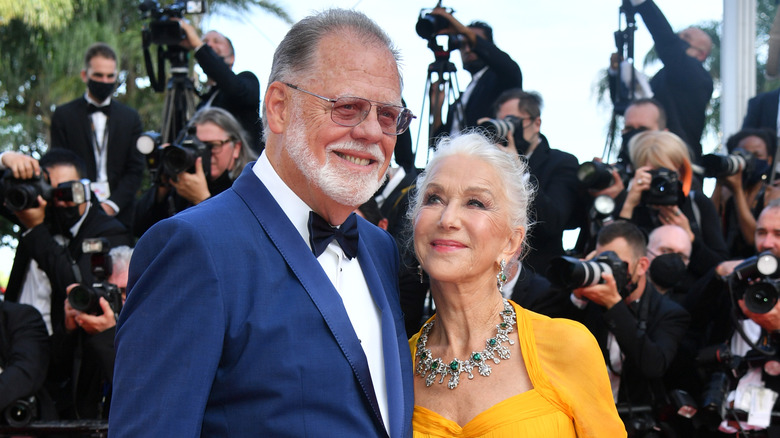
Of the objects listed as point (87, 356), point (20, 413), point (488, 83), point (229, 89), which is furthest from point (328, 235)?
point (488, 83)

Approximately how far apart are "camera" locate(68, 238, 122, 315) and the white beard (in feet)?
7.49

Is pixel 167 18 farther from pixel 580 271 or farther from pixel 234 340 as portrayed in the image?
pixel 234 340

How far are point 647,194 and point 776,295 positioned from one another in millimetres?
1094

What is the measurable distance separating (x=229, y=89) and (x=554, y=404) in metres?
3.24

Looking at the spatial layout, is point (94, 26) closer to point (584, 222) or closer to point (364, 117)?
point (584, 222)

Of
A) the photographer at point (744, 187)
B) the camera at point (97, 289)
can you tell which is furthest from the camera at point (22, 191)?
the photographer at point (744, 187)

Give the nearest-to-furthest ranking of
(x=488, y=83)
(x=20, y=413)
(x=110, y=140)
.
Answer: (x=20, y=413) → (x=488, y=83) → (x=110, y=140)

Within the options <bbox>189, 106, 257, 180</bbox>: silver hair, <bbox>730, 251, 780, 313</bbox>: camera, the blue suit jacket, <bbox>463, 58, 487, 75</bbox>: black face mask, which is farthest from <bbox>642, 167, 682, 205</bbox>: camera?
the blue suit jacket

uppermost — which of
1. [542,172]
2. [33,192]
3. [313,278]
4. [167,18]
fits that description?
[167,18]

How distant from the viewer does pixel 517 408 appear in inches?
90.5

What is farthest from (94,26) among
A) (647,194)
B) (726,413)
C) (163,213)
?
(726,413)

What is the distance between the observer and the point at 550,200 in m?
4.28

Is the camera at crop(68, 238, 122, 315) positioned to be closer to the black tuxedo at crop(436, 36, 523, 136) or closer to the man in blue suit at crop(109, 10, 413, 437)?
the black tuxedo at crop(436, 36, 523, 136)

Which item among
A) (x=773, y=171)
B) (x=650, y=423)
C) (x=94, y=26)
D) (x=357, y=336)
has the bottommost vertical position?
(x=650, y=423)
